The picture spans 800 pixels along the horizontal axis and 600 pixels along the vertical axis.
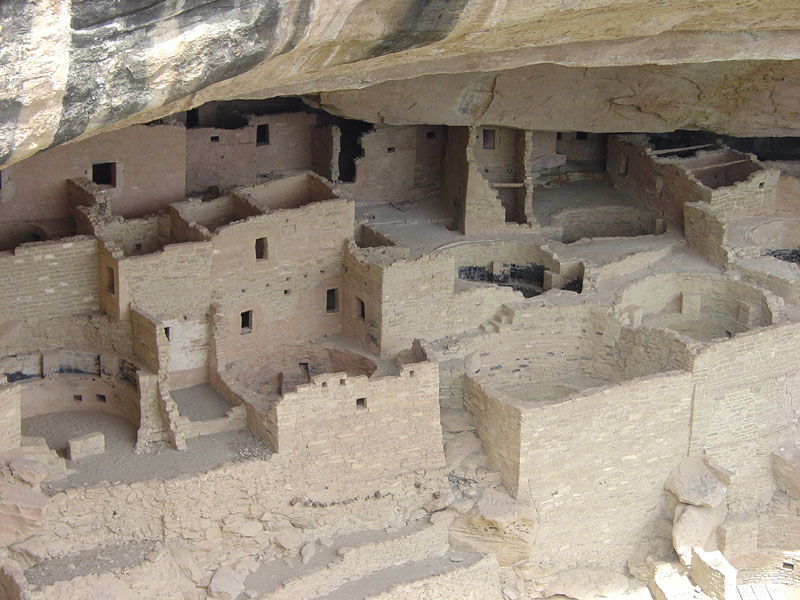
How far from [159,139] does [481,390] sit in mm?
6054

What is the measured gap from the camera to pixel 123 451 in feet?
63.7

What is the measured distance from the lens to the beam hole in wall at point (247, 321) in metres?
21.5

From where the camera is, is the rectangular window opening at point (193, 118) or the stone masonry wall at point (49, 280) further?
the rectangular window opening at point (193, 118)

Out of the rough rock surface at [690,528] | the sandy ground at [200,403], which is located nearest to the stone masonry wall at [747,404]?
the rough rock surface at [690,528]

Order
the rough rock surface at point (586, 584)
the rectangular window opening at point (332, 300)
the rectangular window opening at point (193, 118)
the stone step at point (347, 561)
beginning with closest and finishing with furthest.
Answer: the stone step at point (347, 561), the rough rock surface at point (586, 584), the rectangular window opening at point (332, 300), the rectangular window opening at point (193, 118)

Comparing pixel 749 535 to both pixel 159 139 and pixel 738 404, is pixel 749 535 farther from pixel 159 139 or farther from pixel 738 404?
pixel 159 139

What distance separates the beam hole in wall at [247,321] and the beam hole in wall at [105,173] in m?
2.74

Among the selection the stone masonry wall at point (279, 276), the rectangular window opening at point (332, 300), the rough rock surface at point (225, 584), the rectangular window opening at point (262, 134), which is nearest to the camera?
the rough rock surface at point (225, 584)

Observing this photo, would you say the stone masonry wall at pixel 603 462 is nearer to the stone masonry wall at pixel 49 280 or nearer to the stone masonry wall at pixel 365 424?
the stone masonry wall at pixel 365 424

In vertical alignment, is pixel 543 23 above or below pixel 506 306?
above

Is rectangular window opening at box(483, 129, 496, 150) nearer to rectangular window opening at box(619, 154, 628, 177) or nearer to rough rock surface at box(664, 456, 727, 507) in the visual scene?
rectangular window opening at box(619, 154, 628, 177)

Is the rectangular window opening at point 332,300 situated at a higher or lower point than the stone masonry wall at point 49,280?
lower

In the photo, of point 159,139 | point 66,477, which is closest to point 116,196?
point 159,139

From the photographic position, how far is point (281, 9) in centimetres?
1168
